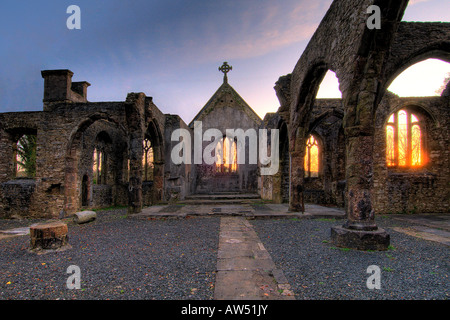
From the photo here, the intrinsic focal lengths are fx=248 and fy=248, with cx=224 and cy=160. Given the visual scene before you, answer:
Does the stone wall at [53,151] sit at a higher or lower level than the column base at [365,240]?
higher

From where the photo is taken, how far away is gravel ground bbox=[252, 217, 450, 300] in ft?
9.88

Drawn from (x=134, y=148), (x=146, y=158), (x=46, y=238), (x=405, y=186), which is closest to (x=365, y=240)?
(x=46, y=238)

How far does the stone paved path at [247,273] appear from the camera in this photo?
115 inches

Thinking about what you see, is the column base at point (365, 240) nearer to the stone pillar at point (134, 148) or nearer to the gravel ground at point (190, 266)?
the gravel ground at point (190, 266)

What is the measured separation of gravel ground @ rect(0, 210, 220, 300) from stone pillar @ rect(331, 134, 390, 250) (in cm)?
268

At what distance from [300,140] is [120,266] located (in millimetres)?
7188

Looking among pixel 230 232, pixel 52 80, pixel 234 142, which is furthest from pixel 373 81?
pixel 52 80

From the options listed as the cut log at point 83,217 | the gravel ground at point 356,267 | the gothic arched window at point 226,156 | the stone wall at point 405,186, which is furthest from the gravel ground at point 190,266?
the gothic arched window at point 226,156

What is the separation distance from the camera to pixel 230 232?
Result: 21.4ft

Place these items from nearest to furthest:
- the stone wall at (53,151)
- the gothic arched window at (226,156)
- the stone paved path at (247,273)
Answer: the stone paved path at (247,273)
the stone wall at (53,151)
the gothic arched window at (226,156)

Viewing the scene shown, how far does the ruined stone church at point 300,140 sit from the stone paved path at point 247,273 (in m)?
1.82

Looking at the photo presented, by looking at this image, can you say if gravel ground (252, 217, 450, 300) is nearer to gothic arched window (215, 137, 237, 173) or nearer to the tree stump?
the tree stump

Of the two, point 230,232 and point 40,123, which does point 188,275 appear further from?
point 40,123
